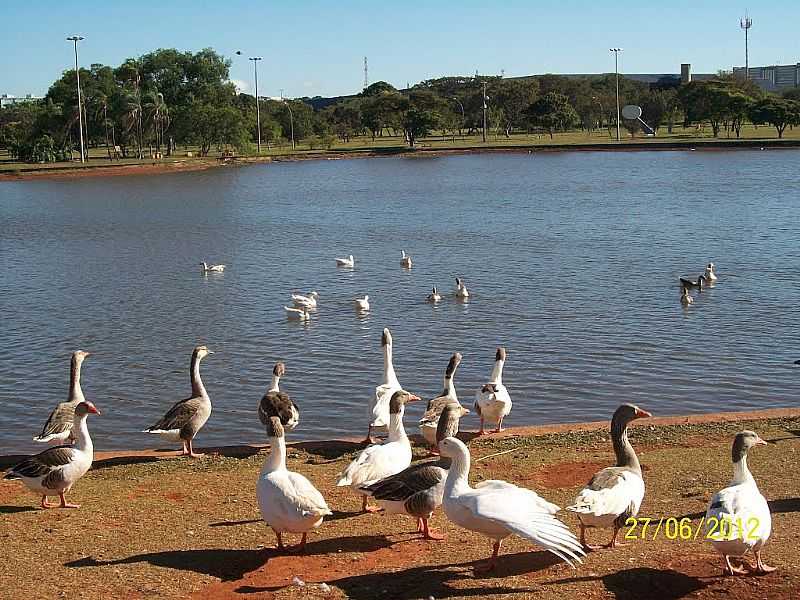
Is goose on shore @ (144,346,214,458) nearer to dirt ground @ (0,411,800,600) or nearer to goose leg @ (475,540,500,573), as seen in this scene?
dirt ground @ (0,411,800,600)

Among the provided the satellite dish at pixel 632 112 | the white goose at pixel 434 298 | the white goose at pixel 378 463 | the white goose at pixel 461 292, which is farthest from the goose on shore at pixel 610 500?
the satellite dish at pixel 632 112

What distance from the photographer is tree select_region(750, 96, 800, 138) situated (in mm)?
102938

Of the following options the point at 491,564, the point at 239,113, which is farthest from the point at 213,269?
the point at 239,113

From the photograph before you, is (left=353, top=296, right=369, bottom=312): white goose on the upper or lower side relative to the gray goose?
lower

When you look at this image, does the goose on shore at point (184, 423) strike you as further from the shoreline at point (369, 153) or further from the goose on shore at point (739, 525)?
the shoreline at point (369, 153)

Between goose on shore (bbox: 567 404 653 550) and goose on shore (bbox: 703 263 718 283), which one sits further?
goose on shore (bbox: 703 263 718 283)

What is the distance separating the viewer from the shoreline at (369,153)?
272 feet

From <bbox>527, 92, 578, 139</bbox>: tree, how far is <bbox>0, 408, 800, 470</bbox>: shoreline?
112256mm

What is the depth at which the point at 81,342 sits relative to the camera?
2147 cm

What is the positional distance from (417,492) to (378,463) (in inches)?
34.4

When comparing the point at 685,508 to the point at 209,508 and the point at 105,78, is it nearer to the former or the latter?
the point at 209,508

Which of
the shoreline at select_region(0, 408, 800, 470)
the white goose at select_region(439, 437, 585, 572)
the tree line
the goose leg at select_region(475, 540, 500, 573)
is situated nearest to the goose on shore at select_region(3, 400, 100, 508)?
the shoreline at select_region(0, 408, 800, 470)

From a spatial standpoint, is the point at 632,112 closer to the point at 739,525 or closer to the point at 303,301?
the point at 303,301

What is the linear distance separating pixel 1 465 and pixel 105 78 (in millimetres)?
102507
